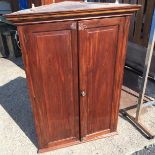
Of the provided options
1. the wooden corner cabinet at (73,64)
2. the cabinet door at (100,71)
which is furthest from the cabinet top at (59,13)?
the cabinet door at (100,71)

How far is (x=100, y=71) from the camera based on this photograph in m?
2.69

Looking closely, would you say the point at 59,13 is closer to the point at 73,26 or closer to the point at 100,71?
the point at 73,26

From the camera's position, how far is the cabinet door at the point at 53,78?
2.29 m

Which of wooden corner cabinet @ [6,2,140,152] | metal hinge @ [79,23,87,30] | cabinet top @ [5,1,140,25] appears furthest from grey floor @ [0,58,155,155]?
cabinet top @ [5,1,140,25]

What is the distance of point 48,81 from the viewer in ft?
8.44

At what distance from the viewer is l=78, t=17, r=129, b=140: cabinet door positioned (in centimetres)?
242

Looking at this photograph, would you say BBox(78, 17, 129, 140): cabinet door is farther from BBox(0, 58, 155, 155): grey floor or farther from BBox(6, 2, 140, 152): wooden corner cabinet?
BBox(0, 58, 155, 155): grey floor

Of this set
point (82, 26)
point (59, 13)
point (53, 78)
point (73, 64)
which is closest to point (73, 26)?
point (82, 26)

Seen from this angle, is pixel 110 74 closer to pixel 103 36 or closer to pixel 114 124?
pixel 103 36

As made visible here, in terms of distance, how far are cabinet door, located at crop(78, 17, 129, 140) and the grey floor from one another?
21cm

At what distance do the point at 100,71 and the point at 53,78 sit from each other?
1.95ft

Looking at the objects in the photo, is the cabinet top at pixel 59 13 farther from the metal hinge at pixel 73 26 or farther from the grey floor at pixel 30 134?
the grey floor at pixel 30 134

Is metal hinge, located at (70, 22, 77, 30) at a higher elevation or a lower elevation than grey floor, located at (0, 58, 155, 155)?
higher

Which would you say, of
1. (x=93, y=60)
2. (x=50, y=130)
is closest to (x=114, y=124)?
(x=50, y=130)
